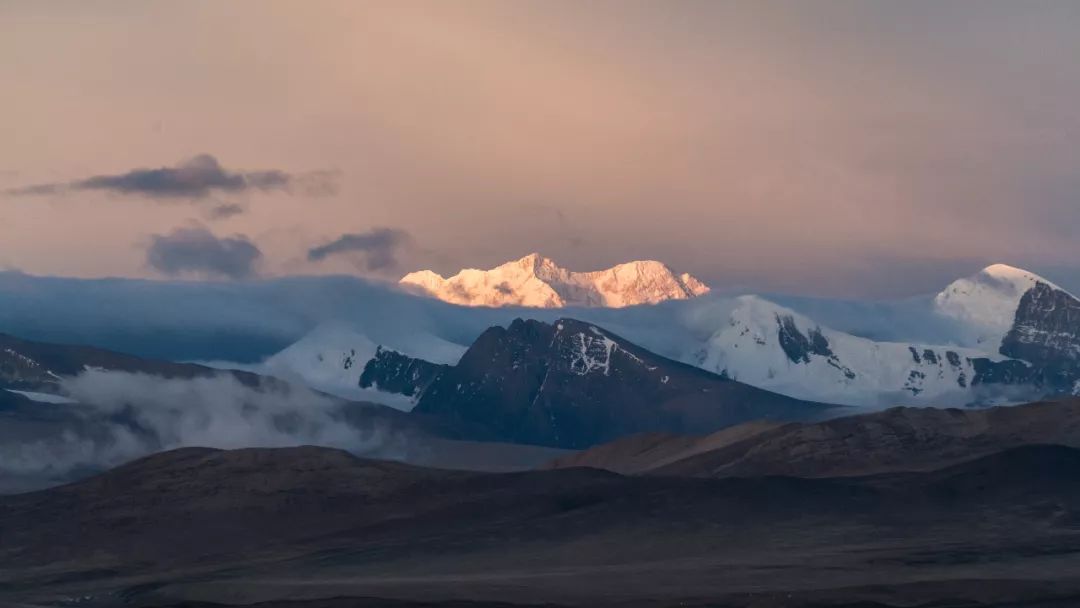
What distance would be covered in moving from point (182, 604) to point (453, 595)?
26.5 metres

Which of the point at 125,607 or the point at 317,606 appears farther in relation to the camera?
the point at 125,607

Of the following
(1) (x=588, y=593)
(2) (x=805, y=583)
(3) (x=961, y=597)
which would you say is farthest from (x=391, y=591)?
(3) (x=961, y=597)

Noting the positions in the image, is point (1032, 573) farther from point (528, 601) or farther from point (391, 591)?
point (391, 591)

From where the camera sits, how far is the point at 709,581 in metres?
199

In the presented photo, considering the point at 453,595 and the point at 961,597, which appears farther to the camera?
the point at 453,595

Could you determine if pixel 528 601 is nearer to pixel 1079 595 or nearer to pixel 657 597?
pixel 657 597

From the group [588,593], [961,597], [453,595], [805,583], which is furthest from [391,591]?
[961,597]

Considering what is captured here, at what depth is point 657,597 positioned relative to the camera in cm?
18725

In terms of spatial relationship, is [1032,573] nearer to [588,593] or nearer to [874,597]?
[874,597]

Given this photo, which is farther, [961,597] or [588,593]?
[588,593]

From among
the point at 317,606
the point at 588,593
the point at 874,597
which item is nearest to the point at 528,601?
the point at 588,593

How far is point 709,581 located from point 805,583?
1055cm

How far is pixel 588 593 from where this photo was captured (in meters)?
193

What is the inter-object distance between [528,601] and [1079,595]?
49206 mm
